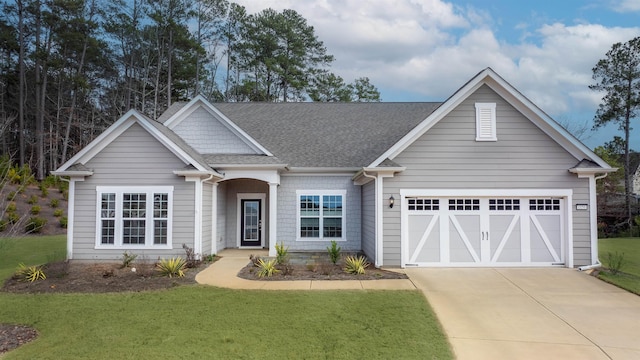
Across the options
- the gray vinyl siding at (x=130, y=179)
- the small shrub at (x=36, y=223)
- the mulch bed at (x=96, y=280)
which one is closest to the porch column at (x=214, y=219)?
the gray vinyl siding at (x=130, y=179)

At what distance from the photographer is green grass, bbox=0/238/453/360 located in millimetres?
5684

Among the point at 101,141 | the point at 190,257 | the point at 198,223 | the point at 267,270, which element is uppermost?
the point at 101,141

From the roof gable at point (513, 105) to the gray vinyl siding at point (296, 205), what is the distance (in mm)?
3270

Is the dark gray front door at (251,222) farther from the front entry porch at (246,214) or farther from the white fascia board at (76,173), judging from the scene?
the white fascia board at (76,173)

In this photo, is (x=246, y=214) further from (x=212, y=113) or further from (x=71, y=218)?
(x=71, y=218)

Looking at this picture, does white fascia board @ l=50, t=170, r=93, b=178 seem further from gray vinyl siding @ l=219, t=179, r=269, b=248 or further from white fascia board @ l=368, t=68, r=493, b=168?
white fascia board @ l=368, t=68, r=493, b=168

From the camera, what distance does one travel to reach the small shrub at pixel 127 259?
1143 cm

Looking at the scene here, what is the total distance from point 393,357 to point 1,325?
694 cm

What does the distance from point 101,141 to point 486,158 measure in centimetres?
1200

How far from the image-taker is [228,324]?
6727mm

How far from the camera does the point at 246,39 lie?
123ft

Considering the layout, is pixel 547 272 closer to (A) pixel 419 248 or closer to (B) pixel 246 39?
(A) pixel 419 248

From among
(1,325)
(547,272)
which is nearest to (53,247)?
(1,325)

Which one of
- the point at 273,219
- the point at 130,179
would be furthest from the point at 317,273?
the point at 130,179
